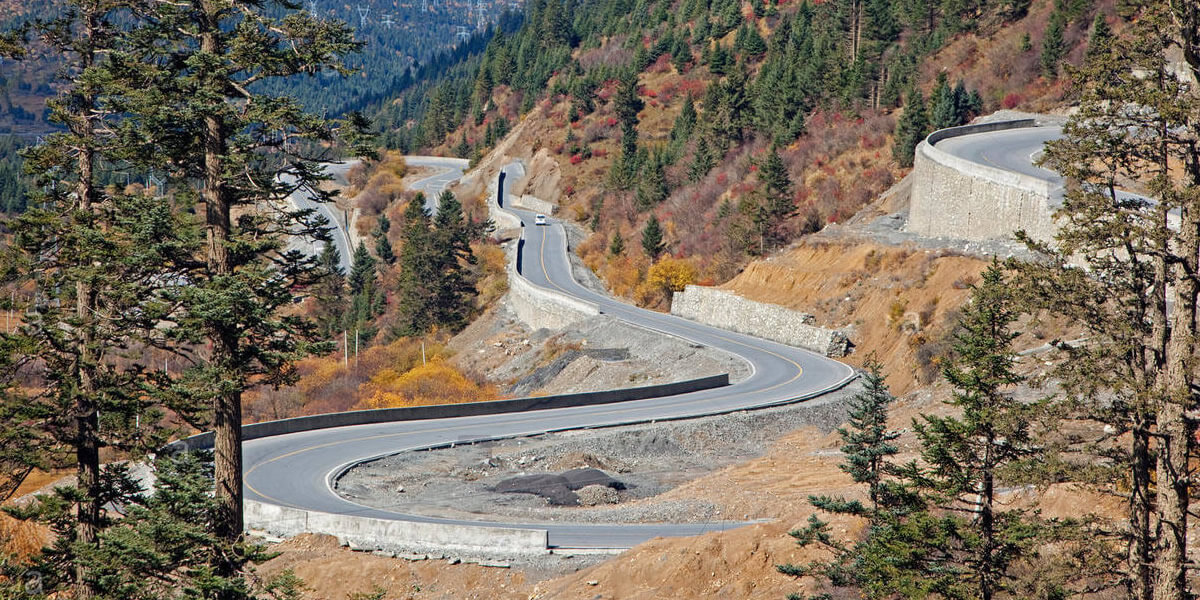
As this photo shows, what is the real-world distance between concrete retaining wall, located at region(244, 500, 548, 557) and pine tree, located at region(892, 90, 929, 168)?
1865 inches

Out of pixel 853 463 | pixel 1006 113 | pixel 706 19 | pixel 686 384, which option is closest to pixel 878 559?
pixel 853 463

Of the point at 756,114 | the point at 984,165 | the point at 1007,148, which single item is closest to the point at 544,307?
the point at 984,165

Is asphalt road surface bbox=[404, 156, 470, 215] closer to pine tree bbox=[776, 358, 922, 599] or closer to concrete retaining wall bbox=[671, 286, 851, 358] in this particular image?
concrete retaining wall bbox=[671, 286, 851, 358]

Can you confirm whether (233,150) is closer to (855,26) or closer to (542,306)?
(542,306)

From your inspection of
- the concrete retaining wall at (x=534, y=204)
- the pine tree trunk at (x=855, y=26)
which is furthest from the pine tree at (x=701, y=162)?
the concrete retaining wall at (x=534, y=204)

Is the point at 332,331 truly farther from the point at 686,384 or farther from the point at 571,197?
the point at 686,384

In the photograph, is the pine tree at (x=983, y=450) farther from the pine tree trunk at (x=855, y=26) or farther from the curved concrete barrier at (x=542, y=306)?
the pine tree trunk at (x=855, y=26)

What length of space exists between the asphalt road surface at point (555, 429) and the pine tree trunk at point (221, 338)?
13.7m

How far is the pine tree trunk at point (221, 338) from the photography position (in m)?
12.4

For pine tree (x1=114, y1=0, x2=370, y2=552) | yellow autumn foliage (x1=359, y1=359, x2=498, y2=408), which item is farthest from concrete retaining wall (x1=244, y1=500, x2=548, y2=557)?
yellow autumn foliage (x1=359, y1=359, x2=498, y2=408)

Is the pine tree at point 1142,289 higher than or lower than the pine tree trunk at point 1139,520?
higher

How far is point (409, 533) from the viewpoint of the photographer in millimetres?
25844

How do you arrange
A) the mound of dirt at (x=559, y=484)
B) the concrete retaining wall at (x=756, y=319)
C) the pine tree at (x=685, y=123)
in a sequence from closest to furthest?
the mound of dirt at (x=559, y=484) < the concrete retaining wall at (x=756, y=319) < the pine tree at (x=685, y=123)

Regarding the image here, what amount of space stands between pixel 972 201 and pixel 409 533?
3357 centimetres
